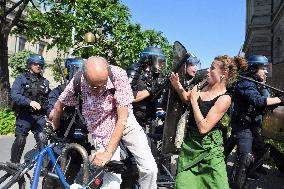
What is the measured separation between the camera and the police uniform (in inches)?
268

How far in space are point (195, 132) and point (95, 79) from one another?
1189 millimetres

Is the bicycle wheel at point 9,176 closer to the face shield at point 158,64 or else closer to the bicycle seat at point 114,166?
the bicycle seat at point 114,166

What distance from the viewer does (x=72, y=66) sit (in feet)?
19.1

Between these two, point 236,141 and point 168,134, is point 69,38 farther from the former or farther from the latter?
point 168,134

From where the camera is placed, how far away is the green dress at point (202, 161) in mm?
3912

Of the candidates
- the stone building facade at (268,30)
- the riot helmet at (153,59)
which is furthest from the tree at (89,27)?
the riot helmet at (153,59)

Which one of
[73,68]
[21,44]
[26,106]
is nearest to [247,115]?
[73,68]

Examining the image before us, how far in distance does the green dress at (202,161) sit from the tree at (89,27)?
13766 mm

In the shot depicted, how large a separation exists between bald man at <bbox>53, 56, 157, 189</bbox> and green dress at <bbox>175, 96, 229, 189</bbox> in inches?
16.3

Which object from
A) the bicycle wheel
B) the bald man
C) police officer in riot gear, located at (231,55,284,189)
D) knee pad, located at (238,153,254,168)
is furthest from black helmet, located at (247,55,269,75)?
the bicycle wheel

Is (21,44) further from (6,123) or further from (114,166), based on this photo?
(114,166)

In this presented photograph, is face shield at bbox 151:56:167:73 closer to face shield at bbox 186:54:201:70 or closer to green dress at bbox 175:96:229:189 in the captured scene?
face shield at bbox 186:54:201:70

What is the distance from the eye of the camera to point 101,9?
829 inches

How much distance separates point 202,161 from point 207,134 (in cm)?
25
